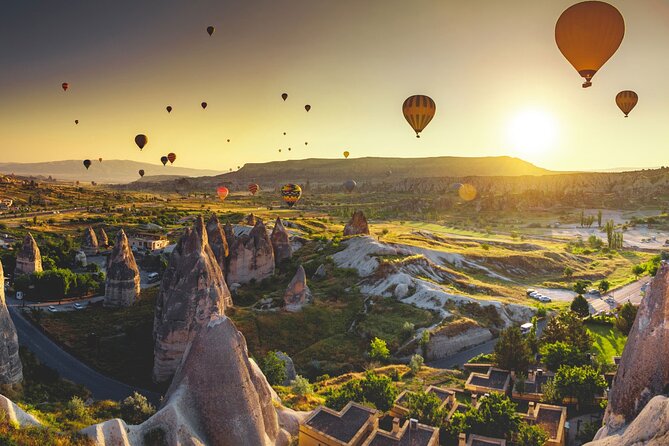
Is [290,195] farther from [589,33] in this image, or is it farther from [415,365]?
[589,33]

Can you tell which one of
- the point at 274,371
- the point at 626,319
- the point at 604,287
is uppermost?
the point at 626,319

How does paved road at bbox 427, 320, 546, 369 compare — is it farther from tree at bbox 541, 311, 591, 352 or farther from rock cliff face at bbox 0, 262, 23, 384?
rock cliff face at bbox 0, 262, 23, 384

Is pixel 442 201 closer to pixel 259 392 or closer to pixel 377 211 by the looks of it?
pixel 377 211

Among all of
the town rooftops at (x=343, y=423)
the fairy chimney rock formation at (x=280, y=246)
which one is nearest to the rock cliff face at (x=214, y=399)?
the town rooftops at (x=343, y=423)

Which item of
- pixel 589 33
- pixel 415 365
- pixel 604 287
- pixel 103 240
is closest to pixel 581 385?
pixel 415 365

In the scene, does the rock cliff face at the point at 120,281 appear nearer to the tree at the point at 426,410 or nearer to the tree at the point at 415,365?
the tree at the point at 415,365

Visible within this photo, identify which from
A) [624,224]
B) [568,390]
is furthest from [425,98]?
[624,224]

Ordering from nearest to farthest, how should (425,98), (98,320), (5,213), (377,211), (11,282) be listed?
1. (98,320)
2. (425,98)
3. (11,282)
4. (5,213)
5. (377,211)
